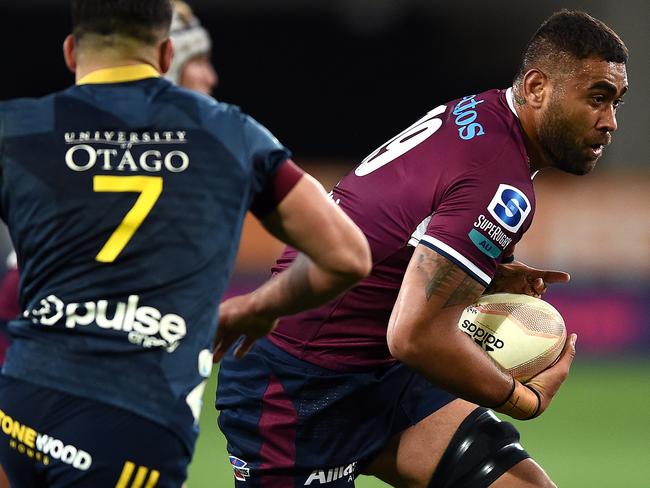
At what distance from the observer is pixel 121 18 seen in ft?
10.4

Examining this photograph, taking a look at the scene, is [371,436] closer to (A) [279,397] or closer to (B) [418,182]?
(A) [279,397]

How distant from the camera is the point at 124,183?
308cm

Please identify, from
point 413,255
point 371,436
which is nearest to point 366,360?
point 371,436

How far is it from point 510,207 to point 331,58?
15479 millimetres

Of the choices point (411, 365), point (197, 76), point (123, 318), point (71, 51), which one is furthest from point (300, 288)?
point (197, 76)

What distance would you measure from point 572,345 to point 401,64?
588 inches

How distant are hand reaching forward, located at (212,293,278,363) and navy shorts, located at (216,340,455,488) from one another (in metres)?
0.92

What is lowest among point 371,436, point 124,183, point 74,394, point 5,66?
point 5,66

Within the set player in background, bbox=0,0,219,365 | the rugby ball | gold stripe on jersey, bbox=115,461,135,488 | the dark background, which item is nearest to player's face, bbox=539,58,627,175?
the rugby ball

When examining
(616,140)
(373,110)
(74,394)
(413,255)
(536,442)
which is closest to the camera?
(74,394)

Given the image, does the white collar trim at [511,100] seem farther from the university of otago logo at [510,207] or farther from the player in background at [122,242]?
the player in background at [122,242]

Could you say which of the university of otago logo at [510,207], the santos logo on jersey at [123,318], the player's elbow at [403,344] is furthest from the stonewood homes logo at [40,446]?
the university of otago logo at [510,207]

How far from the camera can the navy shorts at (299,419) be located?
446 centimetres

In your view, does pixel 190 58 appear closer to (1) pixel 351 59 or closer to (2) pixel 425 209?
(2) pixel 425 209
